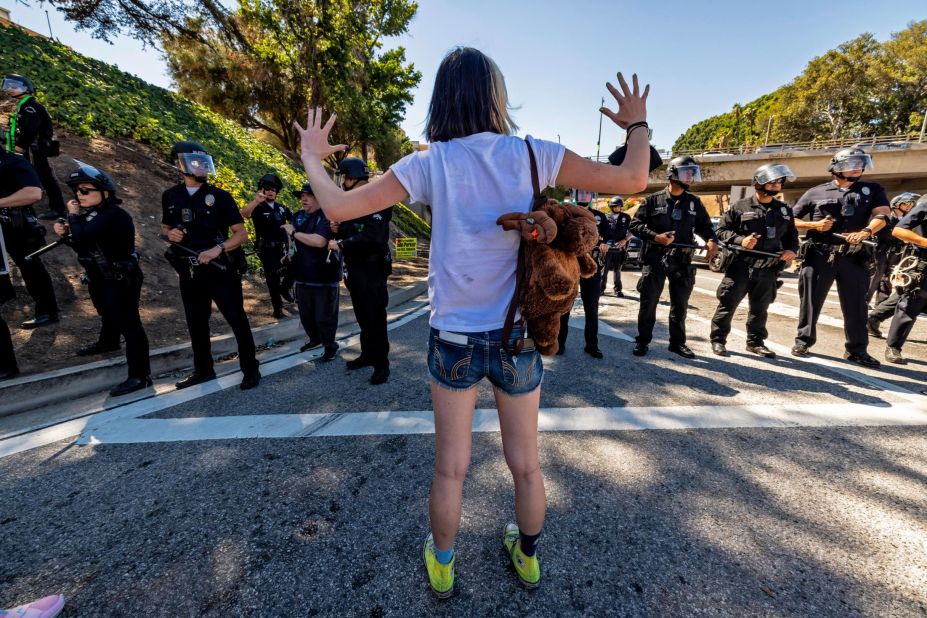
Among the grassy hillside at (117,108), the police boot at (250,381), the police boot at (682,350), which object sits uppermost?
the grassy hillside at (117,108)

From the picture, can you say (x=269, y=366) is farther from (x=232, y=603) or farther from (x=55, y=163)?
(x=55, y=163)

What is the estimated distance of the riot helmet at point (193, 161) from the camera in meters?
3.43

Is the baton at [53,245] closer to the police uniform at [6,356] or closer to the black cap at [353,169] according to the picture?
the police uniform at [6,356]

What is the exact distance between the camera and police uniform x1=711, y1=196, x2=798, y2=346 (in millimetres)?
4555

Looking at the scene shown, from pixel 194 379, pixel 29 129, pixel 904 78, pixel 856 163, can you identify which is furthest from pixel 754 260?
pixel 904 78

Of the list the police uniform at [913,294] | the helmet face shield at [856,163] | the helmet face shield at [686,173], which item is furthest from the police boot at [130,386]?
the police uniform at [913,294]

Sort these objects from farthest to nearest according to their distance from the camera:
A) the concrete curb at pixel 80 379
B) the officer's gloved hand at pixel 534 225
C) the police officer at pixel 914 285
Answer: the police officer at pixel 914 285 < the concrete curb at pixel 80 379 < the officer's gloved hand at pixel 534 225

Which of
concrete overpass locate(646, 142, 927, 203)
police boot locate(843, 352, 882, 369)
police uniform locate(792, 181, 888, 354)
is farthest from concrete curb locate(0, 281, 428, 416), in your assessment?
concrete overpass locate(646, 142, 927, 203)

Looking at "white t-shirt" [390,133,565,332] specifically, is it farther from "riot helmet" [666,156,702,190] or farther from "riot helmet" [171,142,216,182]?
"riot helmet" [666,156,702,190]

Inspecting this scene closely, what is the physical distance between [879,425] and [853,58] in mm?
61496

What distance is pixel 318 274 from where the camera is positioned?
4.33m

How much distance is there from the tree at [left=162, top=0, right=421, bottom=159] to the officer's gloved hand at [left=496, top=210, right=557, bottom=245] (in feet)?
62.6

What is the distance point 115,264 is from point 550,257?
3.90 meters

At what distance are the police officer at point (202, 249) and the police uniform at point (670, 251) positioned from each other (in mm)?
4326
